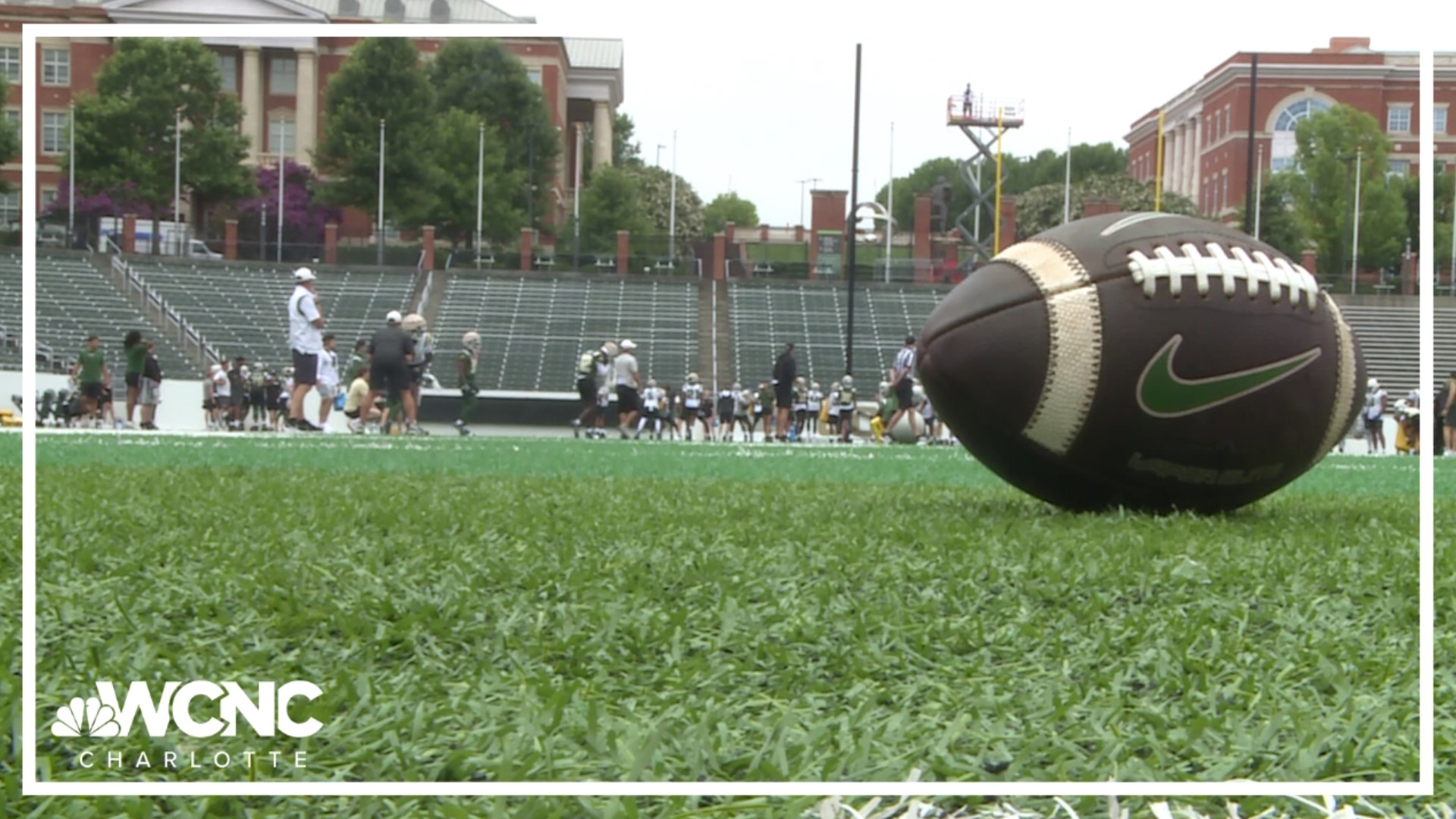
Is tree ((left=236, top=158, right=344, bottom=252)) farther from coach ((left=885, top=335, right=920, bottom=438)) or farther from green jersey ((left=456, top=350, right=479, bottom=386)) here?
coach ((left=885, top=335, right=920, bottom=438))

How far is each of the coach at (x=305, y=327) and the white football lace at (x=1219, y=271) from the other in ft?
6.55

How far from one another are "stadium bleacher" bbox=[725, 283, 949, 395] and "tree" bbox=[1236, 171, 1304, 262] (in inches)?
31.2

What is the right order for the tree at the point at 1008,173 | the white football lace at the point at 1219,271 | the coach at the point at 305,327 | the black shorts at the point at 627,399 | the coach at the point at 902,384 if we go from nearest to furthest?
the tree at the point at 1008,173, the coach at the point at 305,327, the white football lace at the point at 1219,271, the coach at the point at 902,384, the black shorts at the point at 627,399

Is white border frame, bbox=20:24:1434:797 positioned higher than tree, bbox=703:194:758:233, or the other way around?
tree, bbox=703:194:758:233

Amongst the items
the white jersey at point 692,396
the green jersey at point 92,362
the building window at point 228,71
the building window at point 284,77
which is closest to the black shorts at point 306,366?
the green jersey at point 92,362

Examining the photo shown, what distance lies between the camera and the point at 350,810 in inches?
59.7

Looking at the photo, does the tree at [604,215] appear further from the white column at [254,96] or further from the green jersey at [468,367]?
the green jersey at [468,367]

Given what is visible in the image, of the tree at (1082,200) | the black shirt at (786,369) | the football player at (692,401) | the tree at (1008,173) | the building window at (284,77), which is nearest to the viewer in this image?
the building window at (284,77)

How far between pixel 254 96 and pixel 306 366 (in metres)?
3.25

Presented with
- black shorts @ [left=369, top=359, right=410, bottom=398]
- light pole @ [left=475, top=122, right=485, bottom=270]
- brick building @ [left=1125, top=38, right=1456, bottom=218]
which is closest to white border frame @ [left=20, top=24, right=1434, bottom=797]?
brick building @ [left=1125, top=38, right=1456, bottom=218]

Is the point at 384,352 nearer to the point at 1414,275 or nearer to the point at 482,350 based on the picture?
the point at 482,350

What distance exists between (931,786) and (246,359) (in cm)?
386

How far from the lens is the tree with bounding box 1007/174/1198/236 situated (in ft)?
10.7

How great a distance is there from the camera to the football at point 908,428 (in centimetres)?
1612
